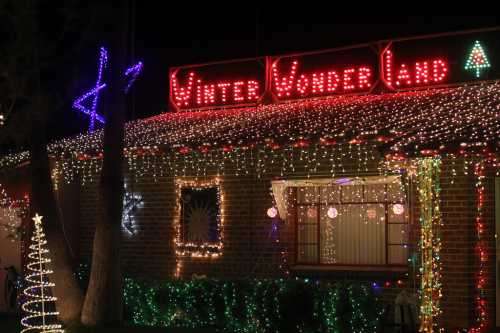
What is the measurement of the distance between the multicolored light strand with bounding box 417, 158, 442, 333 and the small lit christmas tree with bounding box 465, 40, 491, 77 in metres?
3.05

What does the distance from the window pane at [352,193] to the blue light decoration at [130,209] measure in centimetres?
404

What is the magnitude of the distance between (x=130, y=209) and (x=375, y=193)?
4.84m

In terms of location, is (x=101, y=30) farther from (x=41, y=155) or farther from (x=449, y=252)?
(x=449, y=252)

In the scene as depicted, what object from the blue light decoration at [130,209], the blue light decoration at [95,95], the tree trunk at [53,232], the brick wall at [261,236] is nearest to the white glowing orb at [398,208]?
the brick wall at [261,236]

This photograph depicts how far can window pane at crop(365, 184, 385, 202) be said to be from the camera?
14.0 metres

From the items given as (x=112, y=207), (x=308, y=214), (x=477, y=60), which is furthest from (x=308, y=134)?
(x=477, y=60)

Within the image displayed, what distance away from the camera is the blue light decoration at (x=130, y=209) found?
16.1m

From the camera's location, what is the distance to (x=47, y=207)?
13523mm

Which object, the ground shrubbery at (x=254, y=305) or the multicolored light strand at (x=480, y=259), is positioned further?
the multicolored light strand at (x=480, y=259)

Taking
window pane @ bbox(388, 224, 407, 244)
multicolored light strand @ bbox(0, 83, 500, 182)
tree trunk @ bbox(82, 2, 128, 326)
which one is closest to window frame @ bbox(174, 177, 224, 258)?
multicolored light strand @ bbox(0, 83, 500, 182)

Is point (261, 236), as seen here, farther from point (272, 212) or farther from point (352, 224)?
point (352, 224)

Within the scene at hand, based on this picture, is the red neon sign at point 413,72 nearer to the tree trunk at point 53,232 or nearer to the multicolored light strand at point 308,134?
the multicolored light strand at point 308,134

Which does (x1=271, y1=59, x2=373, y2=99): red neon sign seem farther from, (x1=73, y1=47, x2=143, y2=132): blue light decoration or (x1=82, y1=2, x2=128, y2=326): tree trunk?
(x1=82, y1=2, x2=128, y2=326): tree trunk

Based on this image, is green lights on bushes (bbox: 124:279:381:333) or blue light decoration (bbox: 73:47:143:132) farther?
blue light decoration (bbox: 73:47:143:132)
